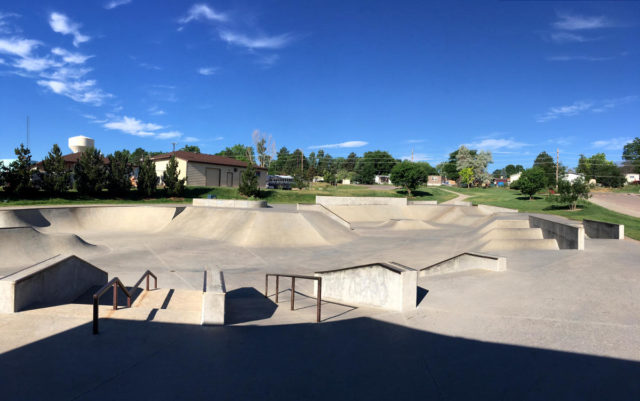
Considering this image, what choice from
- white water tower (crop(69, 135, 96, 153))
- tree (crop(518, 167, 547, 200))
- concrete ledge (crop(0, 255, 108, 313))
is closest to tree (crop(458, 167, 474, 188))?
tree (crop(518, 167, 547, 200))

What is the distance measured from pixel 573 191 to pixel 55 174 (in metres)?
44.9

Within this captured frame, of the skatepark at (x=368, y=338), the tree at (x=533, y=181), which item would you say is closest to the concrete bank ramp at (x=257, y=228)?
the skatepark at (x=368, y=338)

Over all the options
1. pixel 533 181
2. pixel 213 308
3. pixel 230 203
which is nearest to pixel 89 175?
pixel 230 203

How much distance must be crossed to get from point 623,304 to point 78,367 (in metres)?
8.53

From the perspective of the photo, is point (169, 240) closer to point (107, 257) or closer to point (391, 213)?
point (107, 257)

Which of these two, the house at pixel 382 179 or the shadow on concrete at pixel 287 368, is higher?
the house at pixel 382 179

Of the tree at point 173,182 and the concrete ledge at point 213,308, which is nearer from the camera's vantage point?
the concrete ledge at point 213,308

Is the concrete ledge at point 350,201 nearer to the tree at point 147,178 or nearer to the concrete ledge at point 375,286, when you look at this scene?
the tree at point 147,178

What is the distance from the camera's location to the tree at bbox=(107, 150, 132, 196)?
31.4 meters

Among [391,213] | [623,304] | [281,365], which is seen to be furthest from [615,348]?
[391,213]

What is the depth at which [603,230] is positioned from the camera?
56.7ft

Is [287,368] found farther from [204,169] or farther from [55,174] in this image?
[204,169]

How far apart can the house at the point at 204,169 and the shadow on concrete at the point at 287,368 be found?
119 ft

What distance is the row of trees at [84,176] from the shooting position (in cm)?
2636
